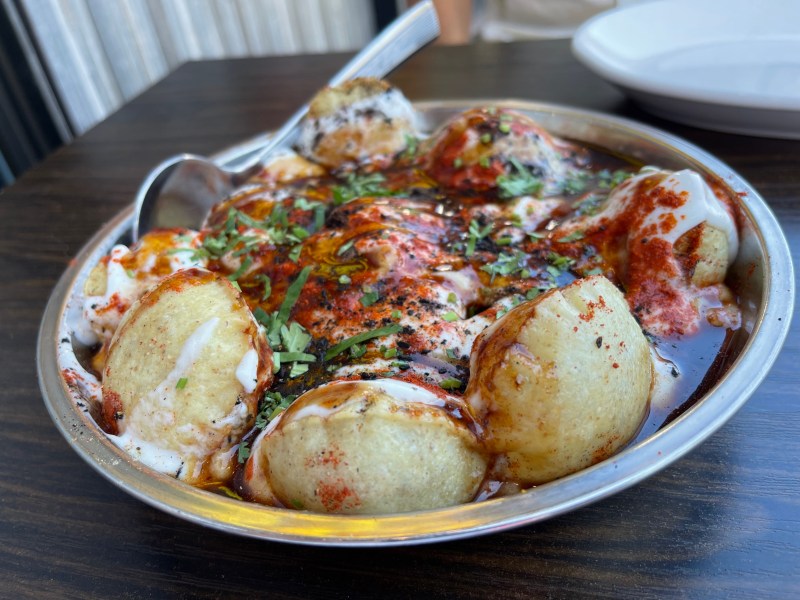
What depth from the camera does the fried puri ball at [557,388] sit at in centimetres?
74

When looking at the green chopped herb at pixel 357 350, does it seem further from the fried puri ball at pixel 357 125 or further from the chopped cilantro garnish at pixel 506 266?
the fried puri ball at pixel 357 125

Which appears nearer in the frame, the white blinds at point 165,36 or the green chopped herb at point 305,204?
the green chopped herb at point 305,204

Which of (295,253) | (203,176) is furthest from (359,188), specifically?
(203,176)

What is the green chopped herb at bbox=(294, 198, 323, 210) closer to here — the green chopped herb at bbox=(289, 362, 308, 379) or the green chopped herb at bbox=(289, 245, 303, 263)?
the green chopped herb at bbox=(289, 245, 303, 263)

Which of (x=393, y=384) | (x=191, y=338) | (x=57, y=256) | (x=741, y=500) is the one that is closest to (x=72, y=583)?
Result: (x=191, y=338)

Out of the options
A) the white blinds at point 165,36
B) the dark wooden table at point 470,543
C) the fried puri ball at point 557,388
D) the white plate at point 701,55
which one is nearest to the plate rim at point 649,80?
the white plate at point 701,55

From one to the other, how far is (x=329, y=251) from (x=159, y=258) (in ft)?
1.10

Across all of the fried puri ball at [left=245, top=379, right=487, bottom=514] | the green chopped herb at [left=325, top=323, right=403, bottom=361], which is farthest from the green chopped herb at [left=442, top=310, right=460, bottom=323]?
the fried puri ball at [left=245, top=379, right=487, bottom=514]

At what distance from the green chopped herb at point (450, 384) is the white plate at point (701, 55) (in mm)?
1163

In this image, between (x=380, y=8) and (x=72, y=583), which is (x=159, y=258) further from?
(x=380, y=8)

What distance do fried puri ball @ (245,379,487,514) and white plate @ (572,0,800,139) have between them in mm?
1285

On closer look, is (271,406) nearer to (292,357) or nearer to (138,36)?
(292,357)

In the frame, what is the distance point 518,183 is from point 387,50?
77 centimetres

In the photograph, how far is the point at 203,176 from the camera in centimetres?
148
